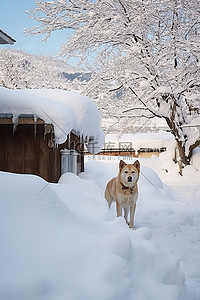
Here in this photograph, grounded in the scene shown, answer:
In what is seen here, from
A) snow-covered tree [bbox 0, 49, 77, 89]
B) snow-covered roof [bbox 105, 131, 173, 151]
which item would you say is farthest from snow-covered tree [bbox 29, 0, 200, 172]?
snow-covered tree [bbox 0, 49, 77, 89]

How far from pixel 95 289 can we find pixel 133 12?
35.9 ft

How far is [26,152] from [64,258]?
15.6ft

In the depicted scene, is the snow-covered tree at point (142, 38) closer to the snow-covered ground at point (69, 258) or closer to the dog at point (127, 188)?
the dog at point (127, 188)

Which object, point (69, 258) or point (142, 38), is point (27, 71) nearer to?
point (142, 38)

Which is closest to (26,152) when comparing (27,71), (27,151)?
(27,151)

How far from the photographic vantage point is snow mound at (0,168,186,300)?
180cm

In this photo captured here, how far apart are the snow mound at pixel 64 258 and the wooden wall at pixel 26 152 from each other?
3.80m

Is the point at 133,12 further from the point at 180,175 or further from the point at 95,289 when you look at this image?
the point at 95,289

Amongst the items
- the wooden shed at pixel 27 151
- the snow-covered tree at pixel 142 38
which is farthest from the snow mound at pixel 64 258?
the snow-covered tree at pixel 142 38

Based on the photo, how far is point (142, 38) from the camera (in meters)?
11.8

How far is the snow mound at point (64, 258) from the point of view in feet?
5.90

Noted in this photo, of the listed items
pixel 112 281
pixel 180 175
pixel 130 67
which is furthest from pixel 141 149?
pixel 112 281

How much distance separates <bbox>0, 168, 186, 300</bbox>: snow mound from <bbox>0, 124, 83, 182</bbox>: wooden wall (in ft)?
12.5

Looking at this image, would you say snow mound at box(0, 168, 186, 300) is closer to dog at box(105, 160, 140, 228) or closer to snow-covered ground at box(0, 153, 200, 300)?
snow-covered ground at box(0, 153, 200, 300)
